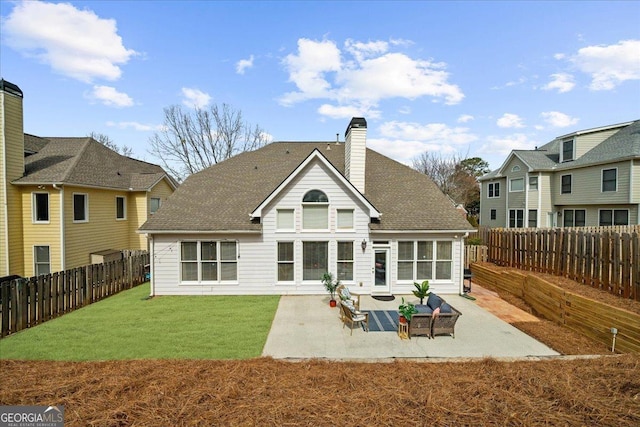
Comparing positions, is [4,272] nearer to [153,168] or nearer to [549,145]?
[153,168]

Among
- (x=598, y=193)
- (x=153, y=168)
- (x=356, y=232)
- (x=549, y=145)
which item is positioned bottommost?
(x=356, y=232)

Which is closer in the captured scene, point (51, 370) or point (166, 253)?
point (51, 370)

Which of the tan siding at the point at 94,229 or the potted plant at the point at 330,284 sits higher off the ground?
the tan siding at the point at 94,229

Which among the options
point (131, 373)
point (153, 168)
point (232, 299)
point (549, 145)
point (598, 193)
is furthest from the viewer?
point (549, 145)

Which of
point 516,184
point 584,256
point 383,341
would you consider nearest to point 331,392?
point 383,341

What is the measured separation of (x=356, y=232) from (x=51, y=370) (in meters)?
10.1

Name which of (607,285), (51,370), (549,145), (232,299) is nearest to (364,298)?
(232,299)

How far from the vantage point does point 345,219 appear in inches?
498

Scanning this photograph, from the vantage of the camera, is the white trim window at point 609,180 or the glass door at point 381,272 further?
the white trim window at point 609,180

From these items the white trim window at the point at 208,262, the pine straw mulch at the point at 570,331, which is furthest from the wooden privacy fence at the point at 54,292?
the pine straw mulch at the point at 570,331

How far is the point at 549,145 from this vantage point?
1111 inches

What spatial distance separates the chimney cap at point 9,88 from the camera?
45.9 ft

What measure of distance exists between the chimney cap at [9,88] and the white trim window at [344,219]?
17445 mm

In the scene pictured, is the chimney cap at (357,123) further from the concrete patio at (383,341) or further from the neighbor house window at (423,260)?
the concrete patio at (383,341)
